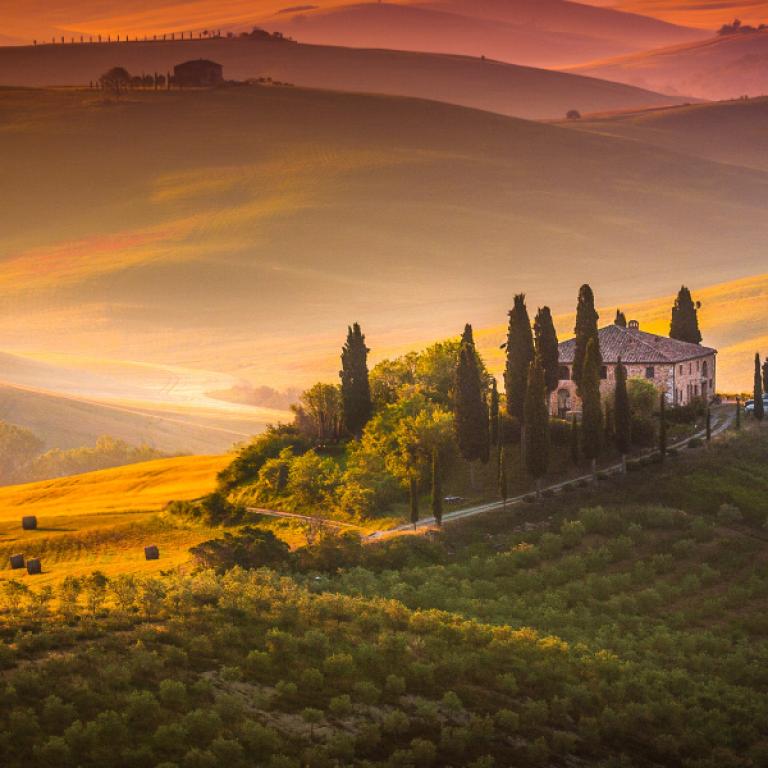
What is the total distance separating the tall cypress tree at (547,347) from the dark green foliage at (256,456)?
55.4 feet

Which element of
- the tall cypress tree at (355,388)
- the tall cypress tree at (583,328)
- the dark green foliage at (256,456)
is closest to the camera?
the dark green foliage at (256,456)

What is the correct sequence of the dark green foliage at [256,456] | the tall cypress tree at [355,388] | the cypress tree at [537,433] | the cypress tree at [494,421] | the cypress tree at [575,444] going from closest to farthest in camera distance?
the cypress tree at [537,433] → the cypress tree at [575,444] → the cypress tree at [494,421] → the dark green foliage at [256,456] → the tall cypress tree at [355,388]

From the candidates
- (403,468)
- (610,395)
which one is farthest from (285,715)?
(610,395)

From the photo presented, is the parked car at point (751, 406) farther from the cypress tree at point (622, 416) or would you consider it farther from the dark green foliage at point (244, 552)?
the dark green foliage at point (244, 552)

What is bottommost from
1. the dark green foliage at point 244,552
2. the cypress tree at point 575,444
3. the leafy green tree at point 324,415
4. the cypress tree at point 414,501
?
the dark green foliage at point 244,552

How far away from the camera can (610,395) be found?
3671 inches

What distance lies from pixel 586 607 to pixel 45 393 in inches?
5191

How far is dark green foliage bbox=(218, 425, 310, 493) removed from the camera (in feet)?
292

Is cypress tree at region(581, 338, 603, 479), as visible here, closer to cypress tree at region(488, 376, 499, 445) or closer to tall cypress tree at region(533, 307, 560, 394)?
cypress tree at region(488, 376, 499, 445)

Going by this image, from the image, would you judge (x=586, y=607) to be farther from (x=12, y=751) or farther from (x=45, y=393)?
(x=45, y=393)

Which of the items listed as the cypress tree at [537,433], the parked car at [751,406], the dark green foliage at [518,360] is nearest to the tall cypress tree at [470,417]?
the cypress tree at [537,433]

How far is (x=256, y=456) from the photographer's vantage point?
90.7 metres

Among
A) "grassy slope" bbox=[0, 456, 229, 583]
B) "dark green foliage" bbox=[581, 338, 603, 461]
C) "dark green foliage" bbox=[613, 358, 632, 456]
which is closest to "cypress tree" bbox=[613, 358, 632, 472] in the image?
"dark green foliage" bbox=[613, 358, 632, 456]

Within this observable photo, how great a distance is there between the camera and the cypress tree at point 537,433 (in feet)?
263
